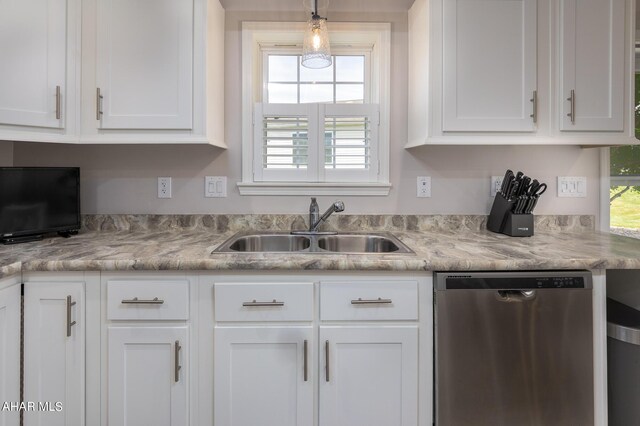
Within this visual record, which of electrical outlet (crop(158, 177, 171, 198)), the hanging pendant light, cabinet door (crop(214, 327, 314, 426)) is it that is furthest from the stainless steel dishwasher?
electrical outlet (crop(158, 177, 171, 198))

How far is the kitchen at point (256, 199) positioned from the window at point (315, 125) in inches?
1.0

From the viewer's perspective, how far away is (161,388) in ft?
4.34

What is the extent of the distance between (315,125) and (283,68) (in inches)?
15.7

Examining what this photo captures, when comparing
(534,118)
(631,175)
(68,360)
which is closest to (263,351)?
(68,360)

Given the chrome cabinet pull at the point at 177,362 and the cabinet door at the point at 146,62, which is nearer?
the chrome cabinet pull at the point at 177,362

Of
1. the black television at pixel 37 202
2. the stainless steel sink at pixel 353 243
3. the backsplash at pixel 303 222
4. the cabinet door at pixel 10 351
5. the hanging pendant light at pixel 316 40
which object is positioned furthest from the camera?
the backsplash at pixel 303 222

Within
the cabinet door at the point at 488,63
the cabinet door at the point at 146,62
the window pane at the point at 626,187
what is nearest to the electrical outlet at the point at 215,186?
the cabinet door at the point at 146,62

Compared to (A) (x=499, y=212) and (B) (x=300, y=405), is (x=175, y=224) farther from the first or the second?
(A) (x=499, y=212)

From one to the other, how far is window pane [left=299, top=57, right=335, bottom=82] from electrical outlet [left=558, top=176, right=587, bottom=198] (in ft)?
4.75

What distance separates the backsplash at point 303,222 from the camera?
6.54ft

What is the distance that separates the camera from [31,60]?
152 centimetres

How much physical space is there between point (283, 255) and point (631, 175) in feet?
6.88

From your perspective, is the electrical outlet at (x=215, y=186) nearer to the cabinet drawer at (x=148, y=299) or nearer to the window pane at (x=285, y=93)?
the window pane at (x=285, y=93)

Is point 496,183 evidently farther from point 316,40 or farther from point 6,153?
point 6,153
